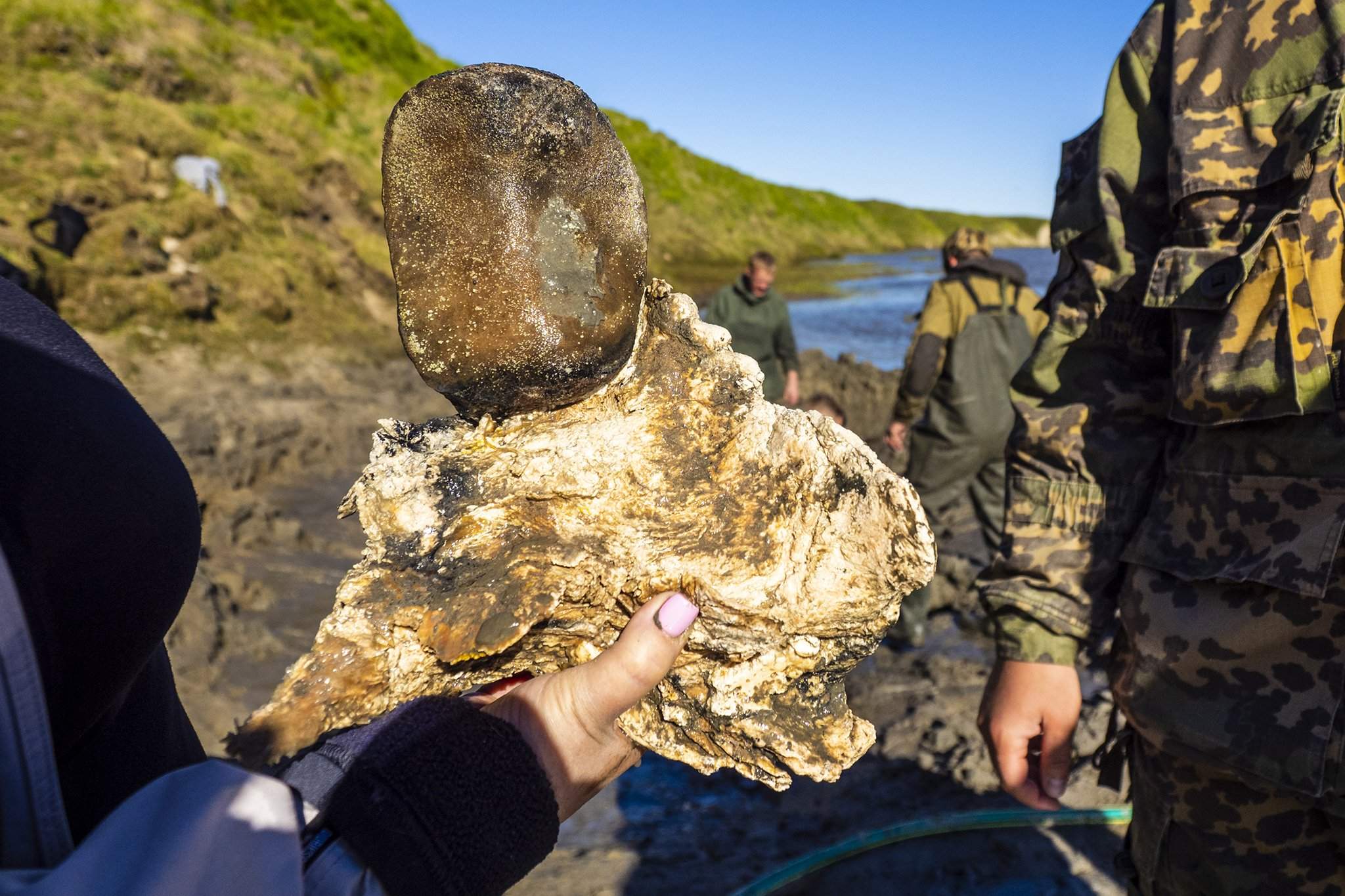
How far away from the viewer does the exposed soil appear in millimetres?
2910

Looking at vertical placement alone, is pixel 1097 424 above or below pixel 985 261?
below

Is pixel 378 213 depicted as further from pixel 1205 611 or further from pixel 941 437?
pixel 1205 611

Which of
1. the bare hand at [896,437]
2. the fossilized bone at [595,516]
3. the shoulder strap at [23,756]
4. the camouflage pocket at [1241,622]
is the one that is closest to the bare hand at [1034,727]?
the camouflage pocket at [1241,622]

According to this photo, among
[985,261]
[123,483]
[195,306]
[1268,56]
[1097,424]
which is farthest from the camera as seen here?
[195,306]

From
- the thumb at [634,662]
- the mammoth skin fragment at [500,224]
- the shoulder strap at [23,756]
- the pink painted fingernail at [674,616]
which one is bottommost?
the thumb at [634,662]

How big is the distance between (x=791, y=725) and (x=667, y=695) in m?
0.24

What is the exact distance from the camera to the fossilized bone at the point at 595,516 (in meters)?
1.26

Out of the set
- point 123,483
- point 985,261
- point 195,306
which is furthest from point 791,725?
point 195,306

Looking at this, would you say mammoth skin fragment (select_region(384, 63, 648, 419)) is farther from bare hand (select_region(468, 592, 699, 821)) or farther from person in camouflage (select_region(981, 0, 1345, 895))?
person in camouflage (select_region(981, 0, 1345, 895))

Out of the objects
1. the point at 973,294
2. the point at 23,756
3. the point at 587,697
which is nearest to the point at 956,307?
the point at 973,294

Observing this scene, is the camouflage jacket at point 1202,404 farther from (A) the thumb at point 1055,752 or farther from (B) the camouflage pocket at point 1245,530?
(A) the thumb at point 1055,752

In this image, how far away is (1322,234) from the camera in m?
1.40

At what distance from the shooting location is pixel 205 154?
10984mm

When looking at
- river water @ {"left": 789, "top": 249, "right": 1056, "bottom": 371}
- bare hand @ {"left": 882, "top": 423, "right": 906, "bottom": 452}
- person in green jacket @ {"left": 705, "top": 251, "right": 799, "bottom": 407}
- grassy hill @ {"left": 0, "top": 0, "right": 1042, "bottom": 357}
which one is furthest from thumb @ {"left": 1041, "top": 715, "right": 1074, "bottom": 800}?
grassy hill @ {"left": 0, "top": 0, "right": 1042, "bottom": 357}
